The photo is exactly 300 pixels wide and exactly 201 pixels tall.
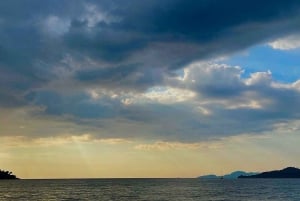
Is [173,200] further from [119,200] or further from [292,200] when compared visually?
[292,200]

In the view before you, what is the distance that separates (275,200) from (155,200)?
35475 mm

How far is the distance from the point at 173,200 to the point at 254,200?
79.8 ft

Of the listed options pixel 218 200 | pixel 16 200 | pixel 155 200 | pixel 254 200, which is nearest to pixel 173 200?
pixel 155 200

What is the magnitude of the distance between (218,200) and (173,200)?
13734 millimetres

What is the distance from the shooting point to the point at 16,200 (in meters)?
127

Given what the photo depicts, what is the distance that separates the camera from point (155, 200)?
122375 millimetres

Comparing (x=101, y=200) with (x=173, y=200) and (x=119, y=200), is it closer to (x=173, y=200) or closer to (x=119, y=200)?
(x=119, y=200)

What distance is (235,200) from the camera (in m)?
125

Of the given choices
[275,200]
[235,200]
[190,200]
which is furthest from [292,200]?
[190,200]

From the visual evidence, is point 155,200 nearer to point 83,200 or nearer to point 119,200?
point 119,200

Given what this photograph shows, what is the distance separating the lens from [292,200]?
126 m

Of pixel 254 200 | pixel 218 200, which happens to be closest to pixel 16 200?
pixel 218 200

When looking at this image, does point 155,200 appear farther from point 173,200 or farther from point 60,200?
point 60,200

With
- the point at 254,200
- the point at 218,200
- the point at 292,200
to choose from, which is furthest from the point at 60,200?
the point at 292,200
